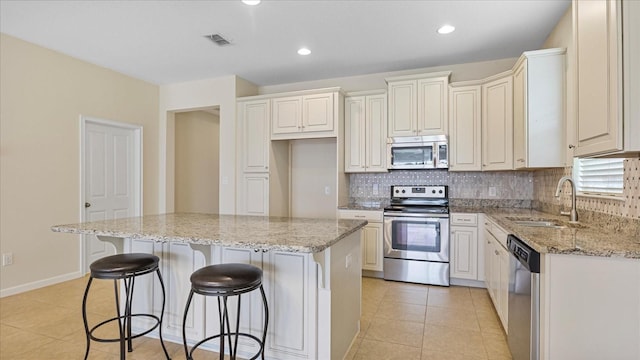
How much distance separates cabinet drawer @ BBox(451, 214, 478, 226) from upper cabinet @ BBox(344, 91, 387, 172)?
1.06 m

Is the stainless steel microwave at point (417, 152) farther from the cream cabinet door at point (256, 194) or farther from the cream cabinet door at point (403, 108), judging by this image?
the cream cabinet door at point (256, 194)

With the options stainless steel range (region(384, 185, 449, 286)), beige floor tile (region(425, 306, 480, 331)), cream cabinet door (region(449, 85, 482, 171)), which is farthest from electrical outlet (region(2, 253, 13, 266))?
cream cabinet door (region(449, 85, 482, 171))

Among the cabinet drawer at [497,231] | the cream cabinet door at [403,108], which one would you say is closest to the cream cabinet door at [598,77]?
the cabinet drawer at [497,231]

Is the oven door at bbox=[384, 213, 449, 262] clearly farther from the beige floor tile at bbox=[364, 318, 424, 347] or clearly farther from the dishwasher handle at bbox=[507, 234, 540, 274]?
the dishwasher handle at bbox=[507, 234, 540, 274]

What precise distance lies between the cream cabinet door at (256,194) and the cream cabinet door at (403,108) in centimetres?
189

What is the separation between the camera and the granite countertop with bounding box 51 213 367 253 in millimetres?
1667

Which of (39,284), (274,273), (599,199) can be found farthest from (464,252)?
(39,284)

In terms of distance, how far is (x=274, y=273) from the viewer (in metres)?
2.11

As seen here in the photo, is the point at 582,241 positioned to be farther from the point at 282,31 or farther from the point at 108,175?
the point at 108,175

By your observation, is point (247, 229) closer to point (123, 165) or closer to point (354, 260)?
point (354, 260)

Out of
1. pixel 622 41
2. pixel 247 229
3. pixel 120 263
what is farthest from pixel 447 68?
pixel 120 263

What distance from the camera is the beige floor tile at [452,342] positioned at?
2359mm

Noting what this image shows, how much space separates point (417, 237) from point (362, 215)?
0.71m

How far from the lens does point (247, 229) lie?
6.88 ft
